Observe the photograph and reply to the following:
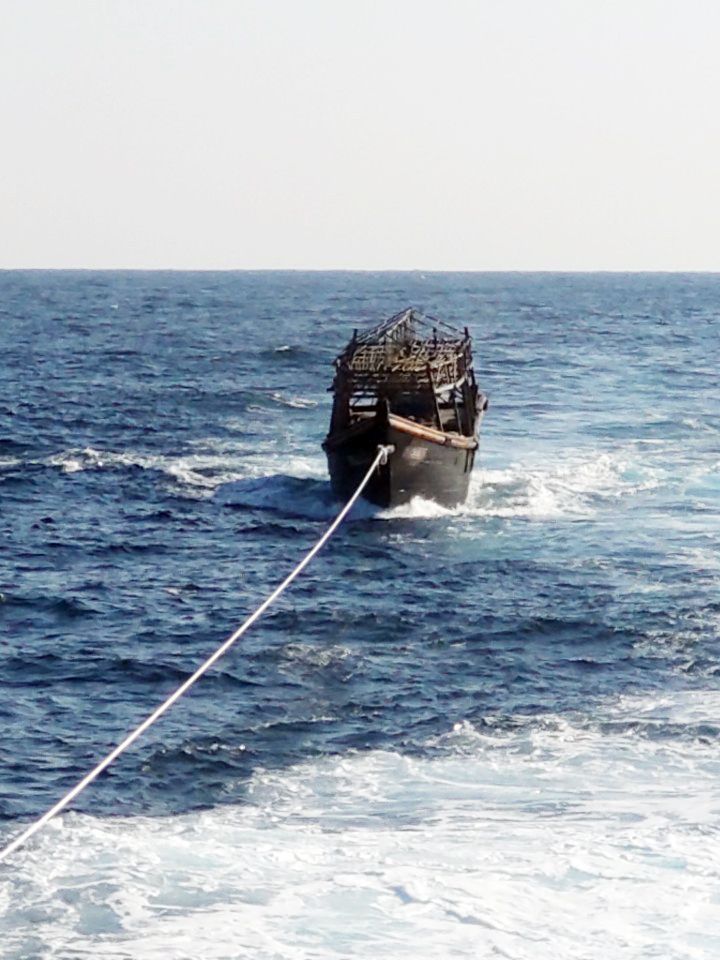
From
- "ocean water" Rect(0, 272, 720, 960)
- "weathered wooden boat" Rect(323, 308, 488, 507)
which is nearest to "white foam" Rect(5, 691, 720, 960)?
"ocean water" Rect(0, 272, 720, 960)

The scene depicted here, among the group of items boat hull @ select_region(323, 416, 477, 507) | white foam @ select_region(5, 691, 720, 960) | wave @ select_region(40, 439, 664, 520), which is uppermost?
boat hull @ select_region(323, 416, 477, 507)

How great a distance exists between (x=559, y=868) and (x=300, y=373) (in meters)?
59.7

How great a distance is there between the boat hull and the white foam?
14.9 metres

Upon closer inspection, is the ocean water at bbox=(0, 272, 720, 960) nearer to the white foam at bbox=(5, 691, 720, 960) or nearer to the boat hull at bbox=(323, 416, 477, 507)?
the white foam at bbox=(5, 691, 720, 960)

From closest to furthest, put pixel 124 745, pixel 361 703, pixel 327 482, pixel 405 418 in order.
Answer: pixel 124 745
pixel 361 703
pixel 405 418
pixel 327 482

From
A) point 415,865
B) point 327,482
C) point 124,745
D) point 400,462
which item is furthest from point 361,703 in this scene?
point 327,482

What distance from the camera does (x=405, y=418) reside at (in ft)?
128

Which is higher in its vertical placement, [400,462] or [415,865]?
[400,462]

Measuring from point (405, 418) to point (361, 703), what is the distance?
15308 millimetres

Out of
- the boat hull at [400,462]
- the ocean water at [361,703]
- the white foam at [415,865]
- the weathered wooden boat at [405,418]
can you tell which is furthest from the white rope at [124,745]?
the weathered wooden boat at [405,418]

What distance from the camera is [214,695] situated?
25.2 metres

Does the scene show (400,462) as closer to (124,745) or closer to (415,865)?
(415,865)

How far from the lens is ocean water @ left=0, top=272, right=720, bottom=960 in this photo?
17.1m

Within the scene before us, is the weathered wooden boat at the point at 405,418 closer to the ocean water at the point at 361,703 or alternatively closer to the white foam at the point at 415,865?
the ocean water at the point at 361,703
